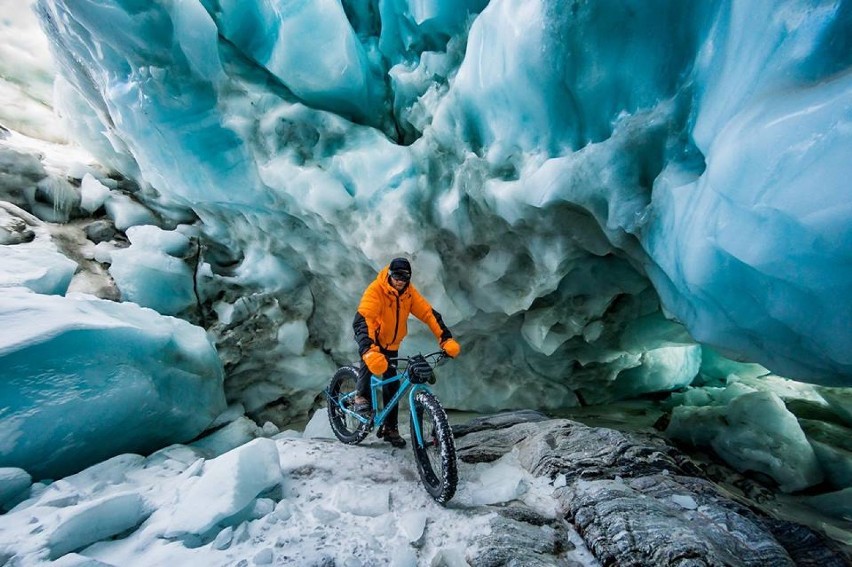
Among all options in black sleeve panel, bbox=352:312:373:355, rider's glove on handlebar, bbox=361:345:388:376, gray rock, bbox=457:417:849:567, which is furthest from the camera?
black sleeve panel, bbox=352:312:373:355

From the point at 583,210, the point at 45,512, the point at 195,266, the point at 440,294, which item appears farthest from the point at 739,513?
the point at 195,266

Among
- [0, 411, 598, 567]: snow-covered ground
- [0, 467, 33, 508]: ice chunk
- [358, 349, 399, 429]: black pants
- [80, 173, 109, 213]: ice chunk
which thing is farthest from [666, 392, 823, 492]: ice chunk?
[80, 173, 109, 213]: ice chunk

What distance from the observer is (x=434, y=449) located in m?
2.91

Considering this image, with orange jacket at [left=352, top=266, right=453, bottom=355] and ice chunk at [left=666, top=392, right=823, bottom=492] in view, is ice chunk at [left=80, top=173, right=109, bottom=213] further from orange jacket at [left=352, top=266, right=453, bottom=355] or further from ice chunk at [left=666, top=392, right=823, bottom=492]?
ice chunk at [left=666, top=392, right=823, bottom=492]

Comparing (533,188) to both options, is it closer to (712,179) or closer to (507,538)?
(712,179)

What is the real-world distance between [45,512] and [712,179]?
465cm

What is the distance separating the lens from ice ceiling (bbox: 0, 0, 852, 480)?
2.27 metres

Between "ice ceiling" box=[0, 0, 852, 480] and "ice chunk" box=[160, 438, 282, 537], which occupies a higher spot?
"ice ceiling" box=[0, 0, 852, 480]

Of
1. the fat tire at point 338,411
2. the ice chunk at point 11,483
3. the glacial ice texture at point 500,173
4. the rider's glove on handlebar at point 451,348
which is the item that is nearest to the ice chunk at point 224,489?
the ice chunk at point 11,483

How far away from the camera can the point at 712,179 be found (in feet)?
8.12

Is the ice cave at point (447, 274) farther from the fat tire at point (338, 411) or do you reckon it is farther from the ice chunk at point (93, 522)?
the fat tire at point (338, 411)

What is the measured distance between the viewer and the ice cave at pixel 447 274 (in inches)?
88.7

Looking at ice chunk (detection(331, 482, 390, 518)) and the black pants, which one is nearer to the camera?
ice chunk (detection(331, 482, 390, 518))

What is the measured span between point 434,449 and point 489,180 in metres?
2.75
